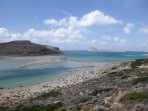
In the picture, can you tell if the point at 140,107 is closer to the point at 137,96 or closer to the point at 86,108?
the point at 137,96

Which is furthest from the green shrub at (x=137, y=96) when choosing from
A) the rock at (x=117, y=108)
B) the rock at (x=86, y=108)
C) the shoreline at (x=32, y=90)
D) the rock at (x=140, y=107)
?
the shoreline at (x=32, y=90)

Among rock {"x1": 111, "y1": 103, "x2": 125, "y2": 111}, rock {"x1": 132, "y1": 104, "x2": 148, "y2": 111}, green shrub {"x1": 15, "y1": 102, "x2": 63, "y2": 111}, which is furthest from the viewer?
green shrub {"x1": 15, "y1": 102, "x2": 63, "y2": 111}

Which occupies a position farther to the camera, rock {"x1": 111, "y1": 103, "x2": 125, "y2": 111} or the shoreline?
the shoreline

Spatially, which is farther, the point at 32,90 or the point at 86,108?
the point at 32,90

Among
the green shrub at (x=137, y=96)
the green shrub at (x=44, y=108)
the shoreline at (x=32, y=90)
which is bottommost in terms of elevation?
the shoreline at (x=32, y=90)

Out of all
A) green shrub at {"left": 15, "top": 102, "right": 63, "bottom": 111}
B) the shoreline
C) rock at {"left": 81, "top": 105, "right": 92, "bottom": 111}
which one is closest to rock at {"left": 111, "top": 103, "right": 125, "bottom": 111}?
rock at {"left": 81, "top": 105, "right": 92, "bottom": 111}

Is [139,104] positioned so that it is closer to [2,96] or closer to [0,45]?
[2,96]

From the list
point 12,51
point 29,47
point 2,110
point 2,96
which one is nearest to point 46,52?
point 29,47

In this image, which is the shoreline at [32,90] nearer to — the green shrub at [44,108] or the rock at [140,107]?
the green shrub at [44,108]

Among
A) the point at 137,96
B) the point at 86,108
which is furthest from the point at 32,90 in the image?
the point at 137,96

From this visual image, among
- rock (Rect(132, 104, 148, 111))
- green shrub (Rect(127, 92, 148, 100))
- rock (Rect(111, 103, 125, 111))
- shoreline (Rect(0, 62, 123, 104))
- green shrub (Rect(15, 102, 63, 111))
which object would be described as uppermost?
green shrub (Rect(127, 92, 148, 100))

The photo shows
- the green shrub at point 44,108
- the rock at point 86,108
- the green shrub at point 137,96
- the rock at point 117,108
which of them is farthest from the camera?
the green shrub at point 44,108

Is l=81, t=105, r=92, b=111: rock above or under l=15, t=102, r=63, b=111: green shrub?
above

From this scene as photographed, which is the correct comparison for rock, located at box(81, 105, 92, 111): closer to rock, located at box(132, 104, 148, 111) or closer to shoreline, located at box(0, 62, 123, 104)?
rock, located at box(132, 104, 148, 111)
